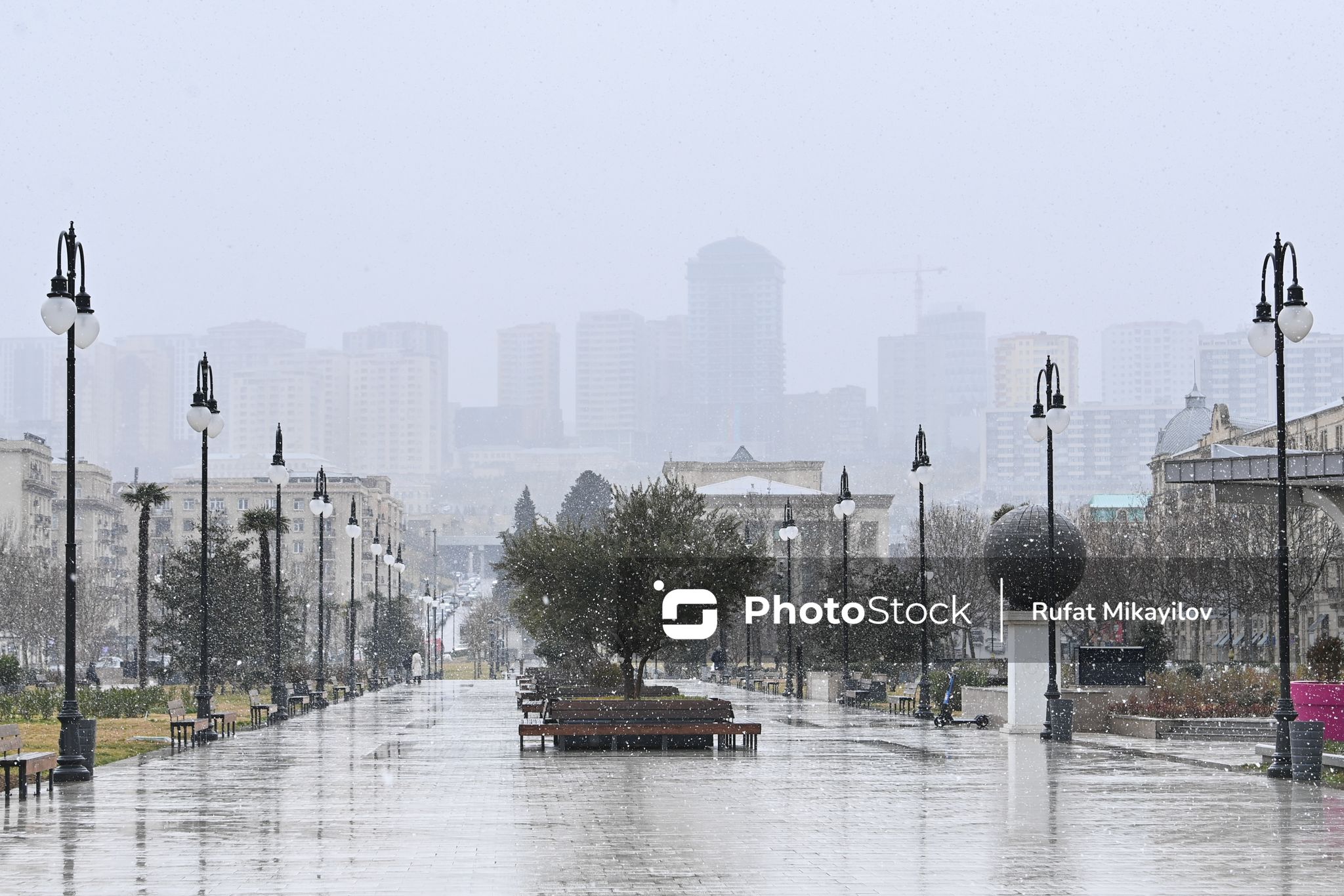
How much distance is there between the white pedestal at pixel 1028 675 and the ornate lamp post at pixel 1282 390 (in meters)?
9.88

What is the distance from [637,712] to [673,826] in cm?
1302

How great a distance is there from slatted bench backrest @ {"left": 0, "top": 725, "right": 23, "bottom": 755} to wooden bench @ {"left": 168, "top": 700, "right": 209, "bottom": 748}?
9.03 meters

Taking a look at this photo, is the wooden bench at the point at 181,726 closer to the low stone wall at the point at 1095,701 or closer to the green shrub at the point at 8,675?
the low stone wall at the point at 1095,701

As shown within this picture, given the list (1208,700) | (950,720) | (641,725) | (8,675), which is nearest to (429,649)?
(8,675)

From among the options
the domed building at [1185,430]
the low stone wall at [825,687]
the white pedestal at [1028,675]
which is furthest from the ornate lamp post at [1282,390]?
the domed building at [1185,430]

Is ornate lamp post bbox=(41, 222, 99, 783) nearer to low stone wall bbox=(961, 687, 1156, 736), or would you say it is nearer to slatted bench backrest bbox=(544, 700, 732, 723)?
slatted bench backrest bbox=(544, 700, 732, 723)

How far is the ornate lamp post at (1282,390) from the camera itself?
934 inches

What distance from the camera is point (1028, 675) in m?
35.7

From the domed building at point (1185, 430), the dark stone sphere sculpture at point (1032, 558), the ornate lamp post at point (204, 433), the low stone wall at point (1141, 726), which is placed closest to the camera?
the ornate lamp post at point (204, 433)

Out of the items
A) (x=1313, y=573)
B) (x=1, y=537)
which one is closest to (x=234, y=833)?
(x=1313, y=573)

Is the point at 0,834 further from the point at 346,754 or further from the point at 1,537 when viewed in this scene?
the point at 1,537

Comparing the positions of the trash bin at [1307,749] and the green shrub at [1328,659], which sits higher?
the green shrub at [1328,659]

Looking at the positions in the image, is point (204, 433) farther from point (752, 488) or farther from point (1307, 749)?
point (752, 488)

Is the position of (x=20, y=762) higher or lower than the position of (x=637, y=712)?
higher
